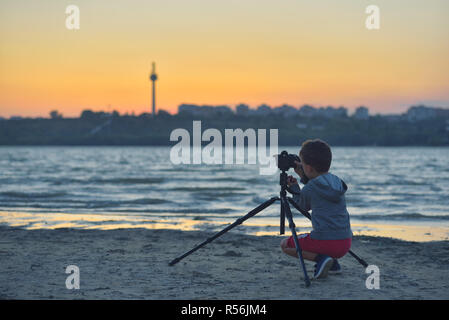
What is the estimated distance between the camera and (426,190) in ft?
65.6

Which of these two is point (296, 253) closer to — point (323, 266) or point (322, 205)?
point (323, 266)

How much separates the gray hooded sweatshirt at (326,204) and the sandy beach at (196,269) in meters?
0.52

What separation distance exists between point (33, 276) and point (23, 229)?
164 inches

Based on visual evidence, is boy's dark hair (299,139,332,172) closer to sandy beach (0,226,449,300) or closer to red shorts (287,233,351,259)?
red shorts (287,233,351,259)

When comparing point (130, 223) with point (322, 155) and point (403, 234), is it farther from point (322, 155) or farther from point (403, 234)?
point (322, 155)

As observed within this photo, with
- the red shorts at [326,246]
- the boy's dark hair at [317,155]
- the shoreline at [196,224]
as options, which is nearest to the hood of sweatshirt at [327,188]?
the boy's dark hair at [317,155]

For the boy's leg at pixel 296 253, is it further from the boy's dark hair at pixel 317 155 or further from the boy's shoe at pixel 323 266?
the boy's dark hair at pixel 317 155

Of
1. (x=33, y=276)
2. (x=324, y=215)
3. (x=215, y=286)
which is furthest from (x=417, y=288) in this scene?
(x=33, y=276)

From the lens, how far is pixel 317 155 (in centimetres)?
466

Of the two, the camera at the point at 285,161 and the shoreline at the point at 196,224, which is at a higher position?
the camera at the point at 285,161

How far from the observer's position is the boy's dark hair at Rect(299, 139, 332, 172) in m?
4.65

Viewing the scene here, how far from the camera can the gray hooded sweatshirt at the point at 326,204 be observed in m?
4.60

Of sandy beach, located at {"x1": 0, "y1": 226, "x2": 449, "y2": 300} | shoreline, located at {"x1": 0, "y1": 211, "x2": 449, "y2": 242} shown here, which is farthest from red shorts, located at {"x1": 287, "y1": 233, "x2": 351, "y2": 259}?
shoreline, located at {"x1": 0, "y1": 211, "x2": 449, "y2": 242}
